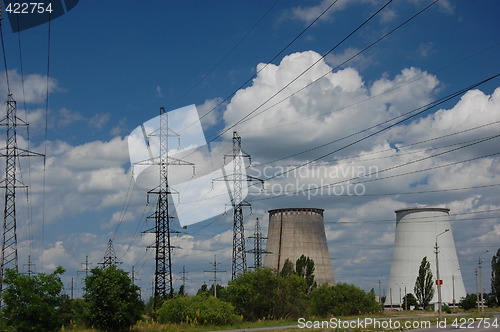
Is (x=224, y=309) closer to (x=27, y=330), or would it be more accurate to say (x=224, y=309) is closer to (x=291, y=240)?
(x=27, y=330)

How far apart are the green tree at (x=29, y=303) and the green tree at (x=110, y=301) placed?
245 centimetres

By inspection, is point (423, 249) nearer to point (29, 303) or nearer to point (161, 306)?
point (161, 306)

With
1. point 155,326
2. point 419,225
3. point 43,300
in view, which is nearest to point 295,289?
point 155,326

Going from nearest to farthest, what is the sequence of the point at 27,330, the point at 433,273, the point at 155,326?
the point at 27,330
the point at 155,326
the point at 433,273

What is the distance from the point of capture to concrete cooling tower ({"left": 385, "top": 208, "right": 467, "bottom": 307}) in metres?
82.4

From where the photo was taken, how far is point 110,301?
3183cm

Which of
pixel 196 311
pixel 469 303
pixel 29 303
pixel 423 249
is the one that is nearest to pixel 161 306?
pixel 196 311

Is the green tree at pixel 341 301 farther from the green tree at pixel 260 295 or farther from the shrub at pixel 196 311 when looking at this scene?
the shrub at pixel 196 311

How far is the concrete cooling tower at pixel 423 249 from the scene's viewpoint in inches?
3243

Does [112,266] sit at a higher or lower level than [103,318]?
higher

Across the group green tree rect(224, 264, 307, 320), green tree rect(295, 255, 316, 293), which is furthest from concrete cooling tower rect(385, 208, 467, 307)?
green tree rect(224, 264, 307, 320)

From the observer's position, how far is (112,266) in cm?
3328

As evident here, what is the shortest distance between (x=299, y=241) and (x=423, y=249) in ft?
63.5

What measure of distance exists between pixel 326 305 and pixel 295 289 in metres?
7.74
